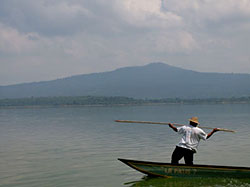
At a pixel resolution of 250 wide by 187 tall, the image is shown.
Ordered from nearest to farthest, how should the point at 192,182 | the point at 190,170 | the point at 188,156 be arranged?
1. the point at 192,182
2. the point at 190,170
3. the point at 188,156

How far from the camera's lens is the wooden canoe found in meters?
12.6

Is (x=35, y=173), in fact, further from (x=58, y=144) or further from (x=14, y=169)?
(x=58, y=144)

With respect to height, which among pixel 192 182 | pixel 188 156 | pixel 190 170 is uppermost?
pixel 188 156

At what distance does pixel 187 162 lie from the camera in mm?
13656

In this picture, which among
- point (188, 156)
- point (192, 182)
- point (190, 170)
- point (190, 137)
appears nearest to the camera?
point (192, 182)

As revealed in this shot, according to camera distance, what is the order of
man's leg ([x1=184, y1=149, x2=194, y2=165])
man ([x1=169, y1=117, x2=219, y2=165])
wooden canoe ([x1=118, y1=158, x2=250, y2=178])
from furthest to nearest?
man's leg ([x1=184, y1=149, x2=194, y2=165]) < man ([x1=169, y1=117, x2=219, y2=165]) < wooden canoe ([x1=118, y1=158, x2=250, y2=178])

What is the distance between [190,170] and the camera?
13.0m

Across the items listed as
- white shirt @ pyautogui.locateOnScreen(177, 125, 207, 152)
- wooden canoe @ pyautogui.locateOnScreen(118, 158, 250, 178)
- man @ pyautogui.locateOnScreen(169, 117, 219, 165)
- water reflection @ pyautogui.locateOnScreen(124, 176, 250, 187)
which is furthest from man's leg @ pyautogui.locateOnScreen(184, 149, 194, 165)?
water reflection @ pyautogui.locateOnScreen(124, 176, 250, 187)

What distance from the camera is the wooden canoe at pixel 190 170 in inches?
497

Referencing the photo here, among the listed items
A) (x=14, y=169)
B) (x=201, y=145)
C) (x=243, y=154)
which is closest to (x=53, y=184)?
(x=14, y=169)

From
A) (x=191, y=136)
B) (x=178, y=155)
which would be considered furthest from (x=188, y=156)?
(x=191, y=136)

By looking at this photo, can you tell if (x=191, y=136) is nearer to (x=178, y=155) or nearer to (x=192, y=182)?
(x=178, y=155)

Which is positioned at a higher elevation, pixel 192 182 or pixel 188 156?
pixel 188 156

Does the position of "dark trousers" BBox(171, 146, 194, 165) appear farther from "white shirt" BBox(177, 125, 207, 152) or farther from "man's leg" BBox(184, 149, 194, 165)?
"white shirt" BBox(177, 125, 207, 152)
